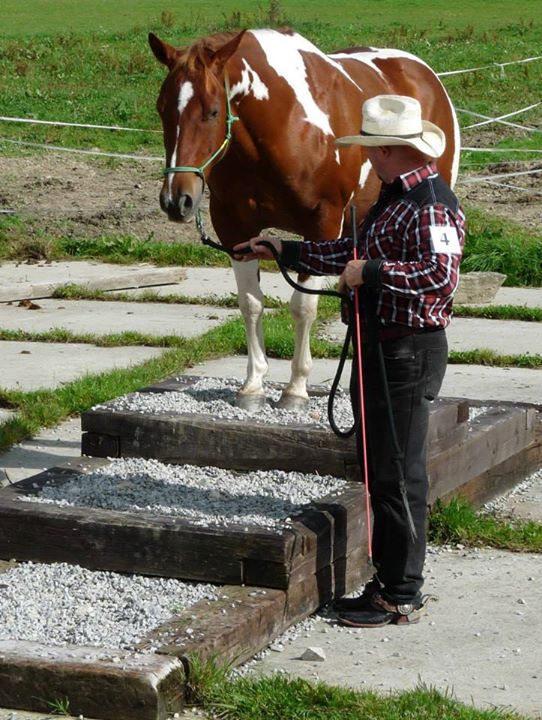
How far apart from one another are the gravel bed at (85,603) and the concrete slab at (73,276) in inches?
239

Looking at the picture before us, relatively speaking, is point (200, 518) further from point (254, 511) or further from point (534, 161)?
point (534, 161)

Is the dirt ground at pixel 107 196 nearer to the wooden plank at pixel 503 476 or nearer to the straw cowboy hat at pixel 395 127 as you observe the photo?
the wooden plank at pixel 503 476

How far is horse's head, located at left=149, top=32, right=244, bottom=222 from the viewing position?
6055 mm

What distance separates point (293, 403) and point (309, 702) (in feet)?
8.90

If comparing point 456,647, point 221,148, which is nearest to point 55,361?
point 221,148

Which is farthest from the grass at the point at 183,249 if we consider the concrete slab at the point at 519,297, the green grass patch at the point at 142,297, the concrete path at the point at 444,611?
the concrete path at the point at 444,611

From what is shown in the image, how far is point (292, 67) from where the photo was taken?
6875mm

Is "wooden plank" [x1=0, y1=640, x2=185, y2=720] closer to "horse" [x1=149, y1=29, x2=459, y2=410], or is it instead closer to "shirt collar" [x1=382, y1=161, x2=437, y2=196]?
"shirt collar" [x1=382, y1=161, x2=437, y2=196]

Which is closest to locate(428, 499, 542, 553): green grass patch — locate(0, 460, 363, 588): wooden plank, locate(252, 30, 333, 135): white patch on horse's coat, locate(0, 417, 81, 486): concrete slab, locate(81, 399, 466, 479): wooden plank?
locate(81, 399, 466, 479): wooden plank

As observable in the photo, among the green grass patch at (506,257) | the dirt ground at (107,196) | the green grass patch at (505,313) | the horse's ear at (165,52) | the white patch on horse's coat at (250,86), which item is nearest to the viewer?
the horse's ear at (165,52)

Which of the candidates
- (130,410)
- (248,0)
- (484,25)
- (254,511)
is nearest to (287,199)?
(130,410)

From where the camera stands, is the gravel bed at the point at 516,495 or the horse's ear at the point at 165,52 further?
the gravel bed at the point at 516,495

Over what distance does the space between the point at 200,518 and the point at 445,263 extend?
139 cm

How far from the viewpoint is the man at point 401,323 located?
4961 mm
